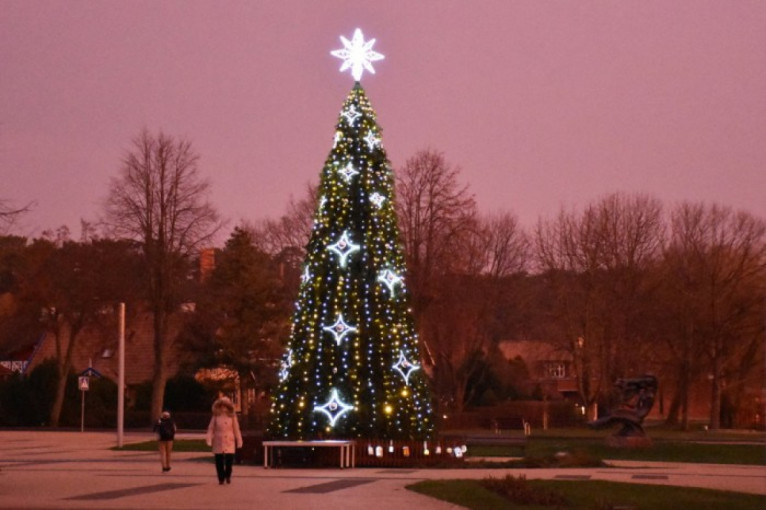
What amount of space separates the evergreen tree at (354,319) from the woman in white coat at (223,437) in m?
6.06

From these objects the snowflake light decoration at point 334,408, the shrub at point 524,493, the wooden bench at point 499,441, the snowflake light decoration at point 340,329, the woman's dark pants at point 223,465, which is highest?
the snowflake light decoration at point 340,329

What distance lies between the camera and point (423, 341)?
64.0 m

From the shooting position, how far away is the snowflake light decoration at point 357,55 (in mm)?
30359

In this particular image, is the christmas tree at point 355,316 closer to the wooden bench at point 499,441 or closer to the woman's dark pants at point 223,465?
the wooden bench at point 499,441

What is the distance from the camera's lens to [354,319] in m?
29.0

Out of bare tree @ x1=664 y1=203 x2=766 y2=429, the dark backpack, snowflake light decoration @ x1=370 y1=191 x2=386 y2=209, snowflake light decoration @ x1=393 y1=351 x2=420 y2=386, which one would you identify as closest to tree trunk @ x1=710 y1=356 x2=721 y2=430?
bare tree @ x1=664 y1=203 x2=766 y2=429

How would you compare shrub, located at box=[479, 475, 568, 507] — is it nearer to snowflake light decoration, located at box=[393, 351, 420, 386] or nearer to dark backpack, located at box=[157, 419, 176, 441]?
snowflake light decoration, located at box=[393, 351, 420, 386]

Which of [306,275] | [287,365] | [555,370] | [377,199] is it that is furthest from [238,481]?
[555,370]

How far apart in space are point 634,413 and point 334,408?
16.1 meters

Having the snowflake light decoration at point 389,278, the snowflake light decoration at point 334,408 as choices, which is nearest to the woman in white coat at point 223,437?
the snowflake light decoration at point 334,408

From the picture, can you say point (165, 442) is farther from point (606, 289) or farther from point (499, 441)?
point (606, 289)

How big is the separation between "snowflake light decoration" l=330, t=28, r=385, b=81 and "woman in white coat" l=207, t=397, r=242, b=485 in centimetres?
1098

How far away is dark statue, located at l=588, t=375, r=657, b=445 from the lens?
1613 inches

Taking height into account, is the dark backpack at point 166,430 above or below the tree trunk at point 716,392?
below
